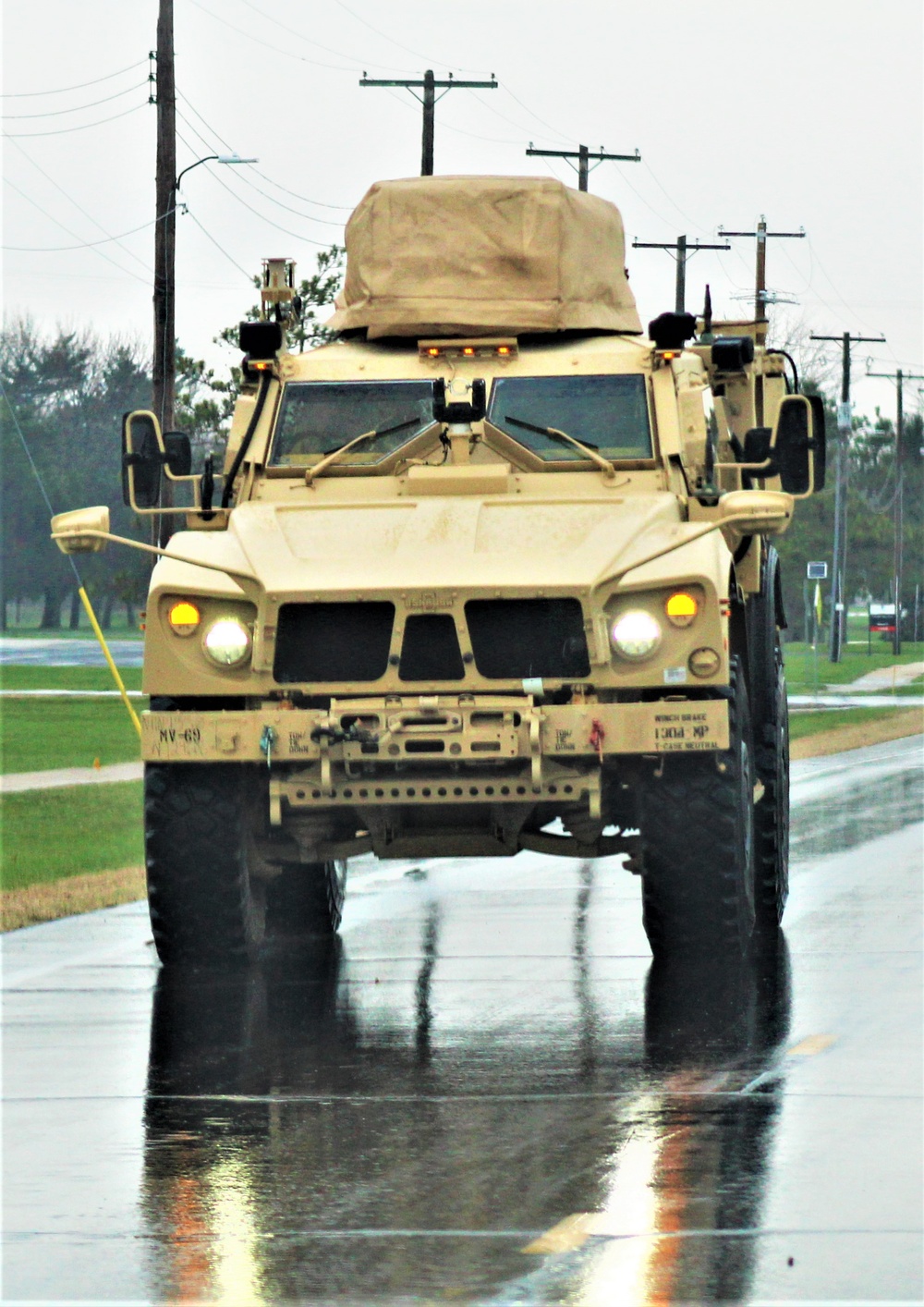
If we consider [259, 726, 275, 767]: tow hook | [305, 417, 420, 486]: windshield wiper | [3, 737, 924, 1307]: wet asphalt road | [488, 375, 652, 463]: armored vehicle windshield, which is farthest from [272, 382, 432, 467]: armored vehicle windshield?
[3, 737, 924, 1307]: wet asphalt road

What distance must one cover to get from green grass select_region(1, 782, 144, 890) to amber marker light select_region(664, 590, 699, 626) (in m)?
6.23

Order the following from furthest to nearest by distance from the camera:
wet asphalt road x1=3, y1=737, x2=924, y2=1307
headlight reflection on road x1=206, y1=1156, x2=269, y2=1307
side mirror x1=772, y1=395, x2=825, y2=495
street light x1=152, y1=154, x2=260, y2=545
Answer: street light x1=152, y1=154, x2=260, y2=545 < side mirror x1=772, y1=395, x2=825, y2=495 < wet asphalt road x1=3, y1=737, x2=924, y2=1307 < headlight reflection on road x1=206, y1=1156, x2=269, y2=1307

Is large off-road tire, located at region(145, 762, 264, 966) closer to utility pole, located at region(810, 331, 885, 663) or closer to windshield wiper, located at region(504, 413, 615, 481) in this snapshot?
windshield wiper, located at region(504, 413, 615, 481)

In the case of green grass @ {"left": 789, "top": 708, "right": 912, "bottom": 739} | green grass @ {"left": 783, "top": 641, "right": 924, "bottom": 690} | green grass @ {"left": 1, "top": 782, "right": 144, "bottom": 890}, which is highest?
green grass @ {"left": 1, "top": 782, "right": 144, "bottom": 890}

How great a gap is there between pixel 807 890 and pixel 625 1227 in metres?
8.46

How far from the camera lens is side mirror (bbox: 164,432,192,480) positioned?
12250mm

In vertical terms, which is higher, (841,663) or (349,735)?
(349,735)

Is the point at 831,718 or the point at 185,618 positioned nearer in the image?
the point at 185,618

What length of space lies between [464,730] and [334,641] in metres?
0.78

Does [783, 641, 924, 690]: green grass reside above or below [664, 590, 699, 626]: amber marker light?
below

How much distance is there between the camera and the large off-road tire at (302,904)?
500 inches

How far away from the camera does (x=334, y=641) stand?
10.6 m

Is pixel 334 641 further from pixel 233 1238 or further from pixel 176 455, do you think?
pixel 233 1238

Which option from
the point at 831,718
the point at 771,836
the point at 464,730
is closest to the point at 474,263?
the point at 771,836
